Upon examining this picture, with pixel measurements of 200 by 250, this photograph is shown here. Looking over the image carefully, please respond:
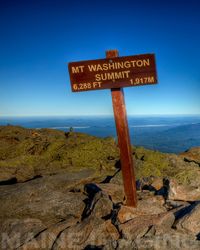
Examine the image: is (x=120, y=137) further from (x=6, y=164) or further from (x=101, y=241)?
(x=6, y=164)

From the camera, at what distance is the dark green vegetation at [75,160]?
40.5 ft

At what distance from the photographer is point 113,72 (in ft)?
25.2

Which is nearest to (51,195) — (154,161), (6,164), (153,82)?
(153,82)

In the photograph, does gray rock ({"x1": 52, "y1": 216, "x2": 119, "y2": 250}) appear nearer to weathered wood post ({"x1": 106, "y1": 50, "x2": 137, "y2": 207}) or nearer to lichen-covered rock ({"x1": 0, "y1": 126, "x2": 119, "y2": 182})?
weathered wood post ({"x1": 106, "y1": 50, "x2": 137, "y2": 207})

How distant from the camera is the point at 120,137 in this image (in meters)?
8.05

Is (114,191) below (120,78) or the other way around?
below

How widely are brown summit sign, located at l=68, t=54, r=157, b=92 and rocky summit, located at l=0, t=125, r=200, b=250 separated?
3337 millimetres

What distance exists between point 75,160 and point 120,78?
275 inches

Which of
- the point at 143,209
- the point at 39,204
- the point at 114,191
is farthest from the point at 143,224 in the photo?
the point at 39,204

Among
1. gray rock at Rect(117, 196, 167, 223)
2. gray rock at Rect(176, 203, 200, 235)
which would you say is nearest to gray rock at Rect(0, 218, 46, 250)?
gray rock at Rect(117, 196, 167, 223)

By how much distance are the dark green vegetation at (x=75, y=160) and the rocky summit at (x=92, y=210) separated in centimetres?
5

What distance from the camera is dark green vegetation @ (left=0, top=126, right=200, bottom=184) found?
12352mm

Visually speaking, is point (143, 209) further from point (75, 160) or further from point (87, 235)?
point (75, 160)

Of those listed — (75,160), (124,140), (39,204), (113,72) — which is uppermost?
(113,72)
